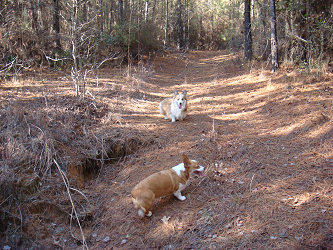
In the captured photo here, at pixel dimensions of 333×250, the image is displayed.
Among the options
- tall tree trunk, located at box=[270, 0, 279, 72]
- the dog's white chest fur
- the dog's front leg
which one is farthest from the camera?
tall tree trunk, located at box=[270, 0, 279, 72]

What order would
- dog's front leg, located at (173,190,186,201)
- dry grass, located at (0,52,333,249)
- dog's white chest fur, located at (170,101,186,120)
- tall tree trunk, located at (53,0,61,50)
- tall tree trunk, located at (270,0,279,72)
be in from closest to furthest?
dry grass, located at (0,52,333,249) → dog's front leg, located at (173,190,186,201) → dog's white chest fur, located at (170,101,186,120) → tall tree trunk, located at (270,0,279,72) → tall tree trunk, located at (53,0,61,50)

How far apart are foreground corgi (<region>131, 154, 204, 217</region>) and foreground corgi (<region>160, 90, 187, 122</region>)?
3.14 metres

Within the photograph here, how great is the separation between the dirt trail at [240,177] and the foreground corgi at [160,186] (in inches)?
11.4

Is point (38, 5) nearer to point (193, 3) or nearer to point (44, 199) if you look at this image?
point (44, 199)

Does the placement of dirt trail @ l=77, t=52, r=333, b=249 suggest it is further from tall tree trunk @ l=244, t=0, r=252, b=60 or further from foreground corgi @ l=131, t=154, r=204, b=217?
tall tree trunk @ l=244, t=0, r=252, b=60

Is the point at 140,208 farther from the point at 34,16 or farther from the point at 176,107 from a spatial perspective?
the point at 34,16

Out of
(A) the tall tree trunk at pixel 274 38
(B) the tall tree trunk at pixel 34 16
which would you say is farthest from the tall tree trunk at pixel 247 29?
(B) the tall tree trunk at pixel 34 16

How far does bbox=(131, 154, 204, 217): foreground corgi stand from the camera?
155 inches

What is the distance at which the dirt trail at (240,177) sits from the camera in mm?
3477

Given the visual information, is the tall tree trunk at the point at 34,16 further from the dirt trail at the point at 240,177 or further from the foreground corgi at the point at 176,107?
the foreground corgi at the point at 176,107

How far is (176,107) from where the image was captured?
7.54 meters

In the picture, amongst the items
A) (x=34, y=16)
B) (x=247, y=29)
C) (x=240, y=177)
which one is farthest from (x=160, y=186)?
(x=34, y=16)

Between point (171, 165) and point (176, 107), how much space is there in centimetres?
262

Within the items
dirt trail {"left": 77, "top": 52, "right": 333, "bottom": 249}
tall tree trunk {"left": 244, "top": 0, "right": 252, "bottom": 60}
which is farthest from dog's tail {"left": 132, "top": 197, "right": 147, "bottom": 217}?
tall tree trunk {"left": 244, "top": 0, "right": 252, "bottom": 60}
